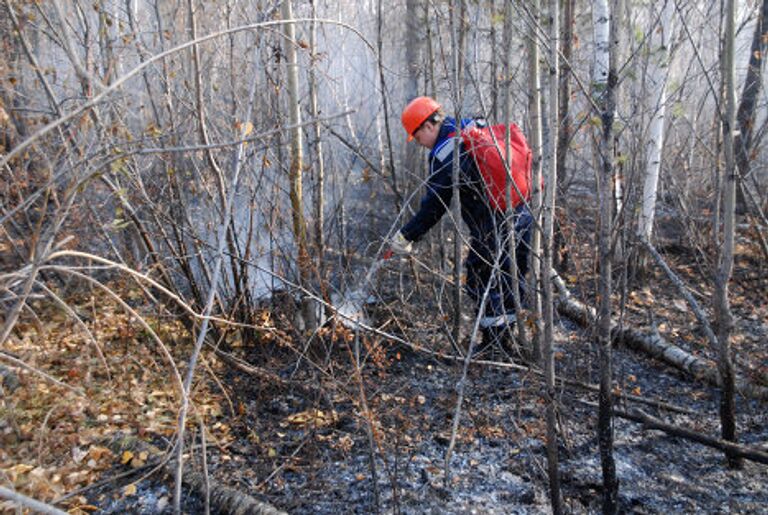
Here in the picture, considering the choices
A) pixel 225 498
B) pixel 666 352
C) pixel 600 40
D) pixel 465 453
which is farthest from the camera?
pixel 600 40

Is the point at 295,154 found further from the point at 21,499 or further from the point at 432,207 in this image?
the point at 21,499

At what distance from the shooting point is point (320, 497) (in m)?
2.70

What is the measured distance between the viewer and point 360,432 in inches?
127

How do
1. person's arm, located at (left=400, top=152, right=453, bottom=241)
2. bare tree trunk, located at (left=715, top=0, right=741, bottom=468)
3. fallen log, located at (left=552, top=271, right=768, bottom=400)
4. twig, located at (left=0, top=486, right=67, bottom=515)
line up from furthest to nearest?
person's arm, located at (left=400, top=152, right=453, bottom=241) → fallen log, located at (left=552, top=271, right=768, bottom=400) → bare tree trunk, located at (left=715, top=0, right=741, bottom=468) → twig, located at (left=0, top=486, right=67, bottom=515)

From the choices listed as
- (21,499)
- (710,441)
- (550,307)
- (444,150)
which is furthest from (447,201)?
(21,499)

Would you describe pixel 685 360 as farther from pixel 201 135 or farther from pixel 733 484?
pixel 201 135

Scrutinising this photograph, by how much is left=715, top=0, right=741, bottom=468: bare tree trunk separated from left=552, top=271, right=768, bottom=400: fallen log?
1.69ft

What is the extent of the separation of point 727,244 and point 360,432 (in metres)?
2.14

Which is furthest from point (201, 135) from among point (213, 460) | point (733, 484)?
point (733, 484)

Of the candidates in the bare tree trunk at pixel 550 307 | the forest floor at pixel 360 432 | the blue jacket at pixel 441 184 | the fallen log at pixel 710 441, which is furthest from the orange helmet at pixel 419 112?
the fallen log at pixel 710 441

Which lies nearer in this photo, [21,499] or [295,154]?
[21,499]

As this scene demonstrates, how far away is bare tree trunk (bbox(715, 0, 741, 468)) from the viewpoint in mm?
2410

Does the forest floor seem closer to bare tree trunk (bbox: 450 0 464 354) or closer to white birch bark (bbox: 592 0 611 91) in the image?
bare tree trunk (bbox: 450 0 464 354)

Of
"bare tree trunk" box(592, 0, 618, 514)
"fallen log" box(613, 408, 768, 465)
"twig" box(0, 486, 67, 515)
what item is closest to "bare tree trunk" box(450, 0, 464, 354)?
"bare tree trunk" box(592, 0, 618, 514)
